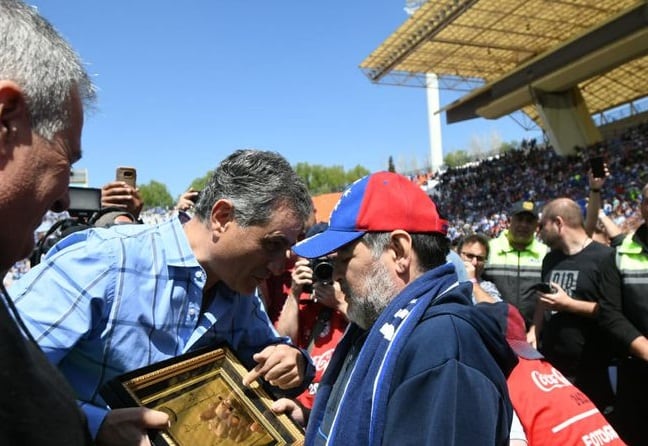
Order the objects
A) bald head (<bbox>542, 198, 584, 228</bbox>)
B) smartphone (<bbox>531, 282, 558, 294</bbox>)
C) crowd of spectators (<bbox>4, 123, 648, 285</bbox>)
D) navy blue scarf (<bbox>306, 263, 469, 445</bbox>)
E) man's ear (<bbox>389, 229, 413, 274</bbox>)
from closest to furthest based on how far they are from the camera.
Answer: navy blue scarf (<bbox>306, 263, 469, 445</bbox>)
man's ear (<bbox>389, 229, 413, 274</bbox>)
smartphone (<bbox>531, 282, 558, 294</bbox>)
bald head (<bbox>542, 198, 584, 228</bbox>)
crowd of spectators (<bbox>4, 123, 648, 285</bbox>)

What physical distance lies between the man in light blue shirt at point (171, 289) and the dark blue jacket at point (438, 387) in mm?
486

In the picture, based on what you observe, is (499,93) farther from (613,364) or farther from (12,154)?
(12,154)

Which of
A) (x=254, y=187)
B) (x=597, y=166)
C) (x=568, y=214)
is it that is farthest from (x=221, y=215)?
(x=597, y=166)

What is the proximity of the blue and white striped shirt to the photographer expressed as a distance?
1351 mm

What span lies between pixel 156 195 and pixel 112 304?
106 metres

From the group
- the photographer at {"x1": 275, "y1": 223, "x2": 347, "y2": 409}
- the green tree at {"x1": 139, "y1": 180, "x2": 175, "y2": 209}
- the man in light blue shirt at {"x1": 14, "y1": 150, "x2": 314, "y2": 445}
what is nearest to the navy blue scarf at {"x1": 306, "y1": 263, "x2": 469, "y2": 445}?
the man in light blue shirt at {"x1": 14, "y1": 150, "x2": 314, "y2": 445}

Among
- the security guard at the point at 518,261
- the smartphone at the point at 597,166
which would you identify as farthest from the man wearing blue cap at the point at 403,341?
the smartphone at the point at 597,166

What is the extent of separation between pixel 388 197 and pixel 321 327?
1.81 meters

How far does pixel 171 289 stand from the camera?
182cm

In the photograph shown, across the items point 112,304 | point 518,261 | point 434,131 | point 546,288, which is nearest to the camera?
point 112,304

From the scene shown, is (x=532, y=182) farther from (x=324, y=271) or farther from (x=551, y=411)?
(x=551, y=411)

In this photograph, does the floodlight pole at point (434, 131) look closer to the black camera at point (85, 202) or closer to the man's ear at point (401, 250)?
the black camera at point (85, 202)

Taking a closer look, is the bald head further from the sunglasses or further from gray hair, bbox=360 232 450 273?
gray hair, bbox=360 232 450 273

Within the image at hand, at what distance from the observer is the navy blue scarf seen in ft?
4.84
